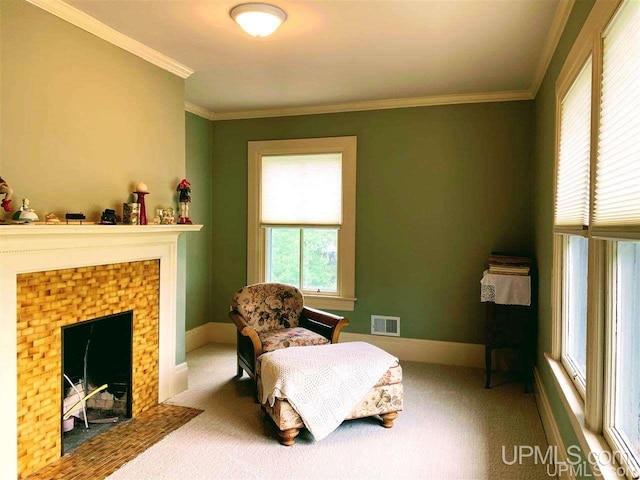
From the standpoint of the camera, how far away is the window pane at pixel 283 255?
5242mm

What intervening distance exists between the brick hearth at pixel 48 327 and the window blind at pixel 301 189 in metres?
2.19

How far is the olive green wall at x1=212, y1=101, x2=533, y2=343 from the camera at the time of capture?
449 centimetres

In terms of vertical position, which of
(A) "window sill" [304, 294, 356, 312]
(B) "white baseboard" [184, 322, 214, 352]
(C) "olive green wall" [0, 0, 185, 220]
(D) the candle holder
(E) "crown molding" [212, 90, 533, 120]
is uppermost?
(E) "crown molding" [212, 90, 533, 120]

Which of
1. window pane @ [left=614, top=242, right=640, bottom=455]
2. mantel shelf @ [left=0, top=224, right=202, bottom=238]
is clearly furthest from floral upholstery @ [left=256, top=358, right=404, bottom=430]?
window pane @ [left=614, top=242, right=640, bottom=455]

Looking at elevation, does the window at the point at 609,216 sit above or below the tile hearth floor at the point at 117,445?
above

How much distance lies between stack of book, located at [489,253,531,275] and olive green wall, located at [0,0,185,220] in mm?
2699

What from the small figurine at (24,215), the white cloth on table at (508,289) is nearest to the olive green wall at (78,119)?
the small figurine at (24,215)

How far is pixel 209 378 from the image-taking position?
13.7 feet

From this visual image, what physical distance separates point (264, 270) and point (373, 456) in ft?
9.24

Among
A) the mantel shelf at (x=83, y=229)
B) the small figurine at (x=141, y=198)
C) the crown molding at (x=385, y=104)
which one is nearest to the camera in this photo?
the mantel shelf at (x=83, y=229)

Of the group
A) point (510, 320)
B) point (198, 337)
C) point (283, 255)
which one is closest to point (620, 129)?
point (510, 320)

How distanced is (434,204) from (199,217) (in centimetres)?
249

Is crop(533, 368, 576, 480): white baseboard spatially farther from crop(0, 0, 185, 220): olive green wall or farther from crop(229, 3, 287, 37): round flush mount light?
crop(0, 0, 185, 220): olive green wall

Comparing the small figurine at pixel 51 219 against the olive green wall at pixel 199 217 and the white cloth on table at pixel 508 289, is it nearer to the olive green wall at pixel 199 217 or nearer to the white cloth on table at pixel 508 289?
the olive green wall at pixel 199 217
